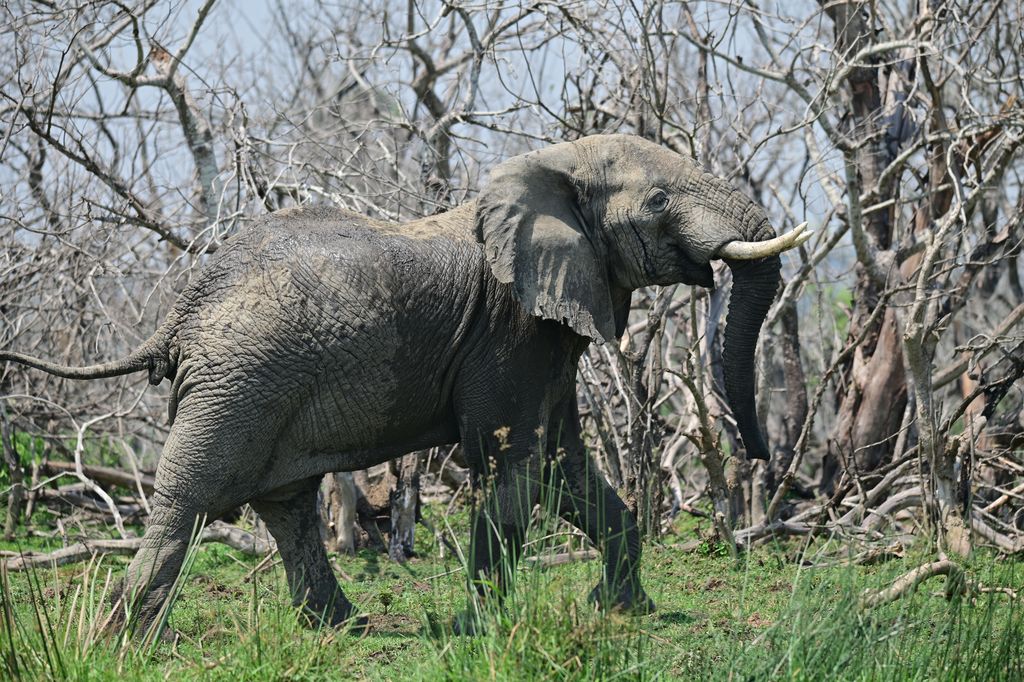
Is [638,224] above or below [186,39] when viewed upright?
below

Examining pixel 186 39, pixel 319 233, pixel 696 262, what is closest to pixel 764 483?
pixel 696 262

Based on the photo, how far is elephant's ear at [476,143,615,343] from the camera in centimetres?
626

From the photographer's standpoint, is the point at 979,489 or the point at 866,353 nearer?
the point at 979,489

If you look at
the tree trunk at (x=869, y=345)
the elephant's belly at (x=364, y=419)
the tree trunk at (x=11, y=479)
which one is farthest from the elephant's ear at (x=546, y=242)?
the tree trunk at (x=11, y=479)

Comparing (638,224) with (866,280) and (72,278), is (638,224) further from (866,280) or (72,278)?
(72,278)

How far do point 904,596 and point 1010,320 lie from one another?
452 cm

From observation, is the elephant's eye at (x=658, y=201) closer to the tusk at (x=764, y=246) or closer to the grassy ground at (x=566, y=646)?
the tusk at (x=764, y=246)

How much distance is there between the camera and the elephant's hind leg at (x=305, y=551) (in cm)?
677

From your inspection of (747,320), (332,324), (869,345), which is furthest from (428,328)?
(869,345)

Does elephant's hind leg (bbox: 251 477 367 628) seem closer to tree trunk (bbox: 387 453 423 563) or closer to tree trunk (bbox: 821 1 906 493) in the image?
tree trunk (bbox: 387 453 423 563)

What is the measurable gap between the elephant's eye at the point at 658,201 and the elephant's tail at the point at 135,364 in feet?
8.29

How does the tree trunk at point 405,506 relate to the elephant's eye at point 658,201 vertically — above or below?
below

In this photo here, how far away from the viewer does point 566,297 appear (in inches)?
247


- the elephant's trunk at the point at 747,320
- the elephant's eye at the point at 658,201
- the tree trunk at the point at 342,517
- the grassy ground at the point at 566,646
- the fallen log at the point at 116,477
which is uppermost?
the elephant's eye at the point at 658,201
